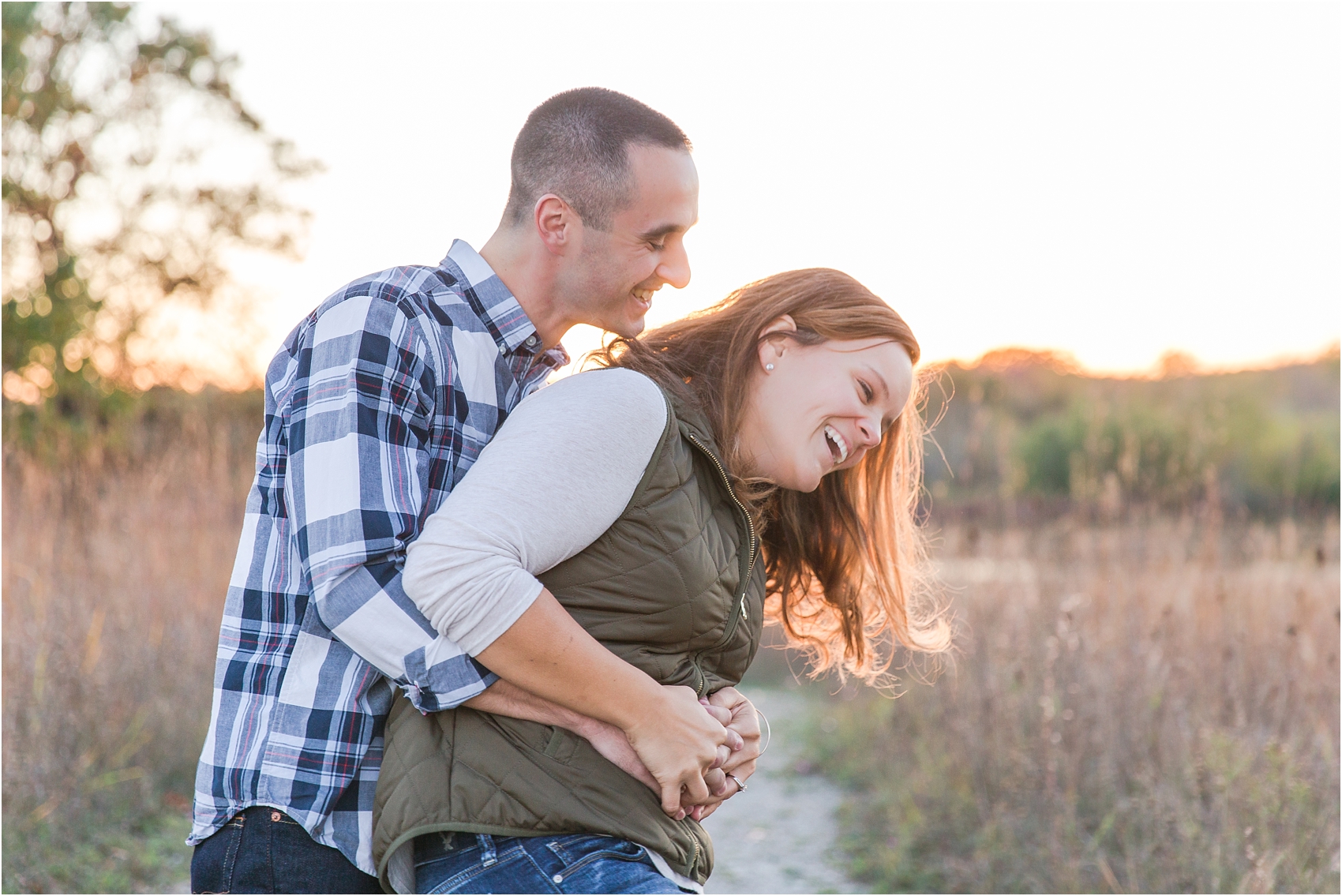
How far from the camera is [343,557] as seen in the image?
4.64 ft

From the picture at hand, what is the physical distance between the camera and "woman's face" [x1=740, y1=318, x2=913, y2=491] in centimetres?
186

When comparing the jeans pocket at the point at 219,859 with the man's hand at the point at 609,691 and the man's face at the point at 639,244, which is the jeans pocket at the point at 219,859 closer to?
the man's hand at the point at 609,691

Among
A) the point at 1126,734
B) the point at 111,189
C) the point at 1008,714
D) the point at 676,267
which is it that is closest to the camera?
the point at 676,267

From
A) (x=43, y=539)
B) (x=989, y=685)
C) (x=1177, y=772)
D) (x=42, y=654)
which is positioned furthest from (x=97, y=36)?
(x=1177, y=772)

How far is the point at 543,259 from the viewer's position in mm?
1838

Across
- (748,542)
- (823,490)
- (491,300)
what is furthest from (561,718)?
(823,490)

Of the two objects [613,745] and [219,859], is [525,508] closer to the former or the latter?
[613,745]

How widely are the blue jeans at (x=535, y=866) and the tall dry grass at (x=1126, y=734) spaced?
6.74ft

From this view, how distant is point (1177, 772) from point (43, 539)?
5180 mm

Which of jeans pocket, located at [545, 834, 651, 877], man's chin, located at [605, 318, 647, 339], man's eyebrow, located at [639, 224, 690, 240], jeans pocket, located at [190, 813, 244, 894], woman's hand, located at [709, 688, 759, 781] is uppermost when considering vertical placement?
man's eyebrow, located at [639, 224, 690, 240]

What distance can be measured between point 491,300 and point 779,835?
3542 millimetres

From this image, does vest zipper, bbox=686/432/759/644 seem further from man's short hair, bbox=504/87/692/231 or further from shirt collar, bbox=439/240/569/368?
A: man's short hair, bbox=504/87/692/231

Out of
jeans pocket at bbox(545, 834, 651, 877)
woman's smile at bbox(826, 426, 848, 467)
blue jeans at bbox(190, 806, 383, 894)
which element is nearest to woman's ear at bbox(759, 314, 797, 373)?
woman's smile at bbox(826, 426, 848, 467)

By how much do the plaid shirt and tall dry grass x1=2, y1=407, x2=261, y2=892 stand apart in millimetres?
2520
